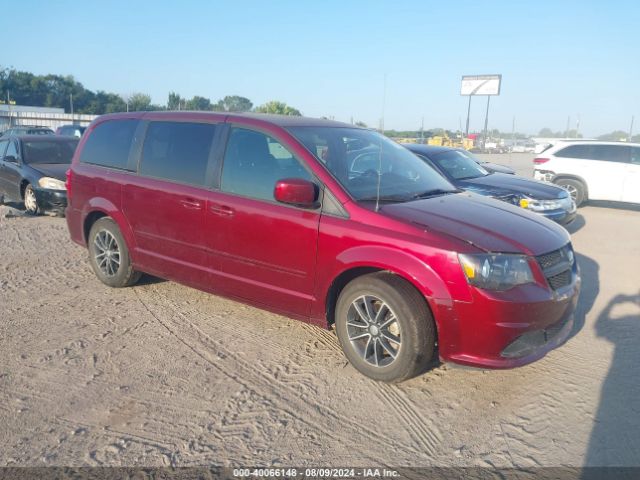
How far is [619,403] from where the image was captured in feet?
11.3

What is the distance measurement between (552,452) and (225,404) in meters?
2.00

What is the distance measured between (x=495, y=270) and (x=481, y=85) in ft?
134

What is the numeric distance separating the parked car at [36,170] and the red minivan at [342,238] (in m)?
4.61

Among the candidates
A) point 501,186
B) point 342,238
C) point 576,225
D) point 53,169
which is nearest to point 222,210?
point 342,238

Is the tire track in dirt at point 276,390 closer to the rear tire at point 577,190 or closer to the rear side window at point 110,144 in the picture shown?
the rear side window at point 110,144

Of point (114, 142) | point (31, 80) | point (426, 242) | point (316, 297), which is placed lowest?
point (316, 297)

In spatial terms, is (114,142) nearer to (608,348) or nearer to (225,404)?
(225,404)

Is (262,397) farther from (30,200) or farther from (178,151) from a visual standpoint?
(30,200)

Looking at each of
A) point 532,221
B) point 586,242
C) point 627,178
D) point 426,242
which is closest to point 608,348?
point 532,221

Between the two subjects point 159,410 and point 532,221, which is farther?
point 532,221

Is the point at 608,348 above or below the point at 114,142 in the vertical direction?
below

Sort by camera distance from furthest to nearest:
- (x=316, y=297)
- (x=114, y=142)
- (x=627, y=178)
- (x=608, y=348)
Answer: (x=627, y=178) → (x=114, y=142) → (x=608, y=348) → (x=316, y=297)

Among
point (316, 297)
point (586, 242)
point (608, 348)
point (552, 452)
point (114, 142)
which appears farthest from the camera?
point (586, 242)

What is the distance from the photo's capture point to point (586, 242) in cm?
857
